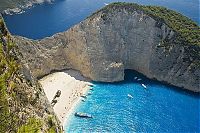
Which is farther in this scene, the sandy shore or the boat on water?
the sandy shore

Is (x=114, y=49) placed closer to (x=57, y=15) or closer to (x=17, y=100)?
(x=57, y=15)

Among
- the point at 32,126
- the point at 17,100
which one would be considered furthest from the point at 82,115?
the point at 32,126

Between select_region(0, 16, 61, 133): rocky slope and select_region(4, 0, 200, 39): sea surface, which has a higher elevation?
select_region(0, 16, 61, 133): rocky slope

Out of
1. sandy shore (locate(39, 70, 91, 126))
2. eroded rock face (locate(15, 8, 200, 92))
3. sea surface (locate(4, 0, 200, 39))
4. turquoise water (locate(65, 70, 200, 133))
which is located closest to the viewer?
turquoise water (locate(65, 70, 200, 133))

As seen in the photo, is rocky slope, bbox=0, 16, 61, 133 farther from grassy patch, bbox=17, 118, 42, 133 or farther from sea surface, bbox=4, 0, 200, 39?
sea surface, bbox=4, 0, 200, 39

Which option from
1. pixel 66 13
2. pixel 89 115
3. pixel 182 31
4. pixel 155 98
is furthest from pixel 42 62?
pixel 66 13

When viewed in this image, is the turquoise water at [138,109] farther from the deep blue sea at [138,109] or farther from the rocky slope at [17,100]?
the rocky slope at [17,100]

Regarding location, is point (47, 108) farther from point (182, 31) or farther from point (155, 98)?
point (182, 31)

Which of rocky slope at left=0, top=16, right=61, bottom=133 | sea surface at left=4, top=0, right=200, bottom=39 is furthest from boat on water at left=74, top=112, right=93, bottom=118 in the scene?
sea surface at left=4, top=0, right=200, bottom=39

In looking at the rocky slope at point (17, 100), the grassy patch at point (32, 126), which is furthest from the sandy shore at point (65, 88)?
the grassy patch at point (32, 126)
